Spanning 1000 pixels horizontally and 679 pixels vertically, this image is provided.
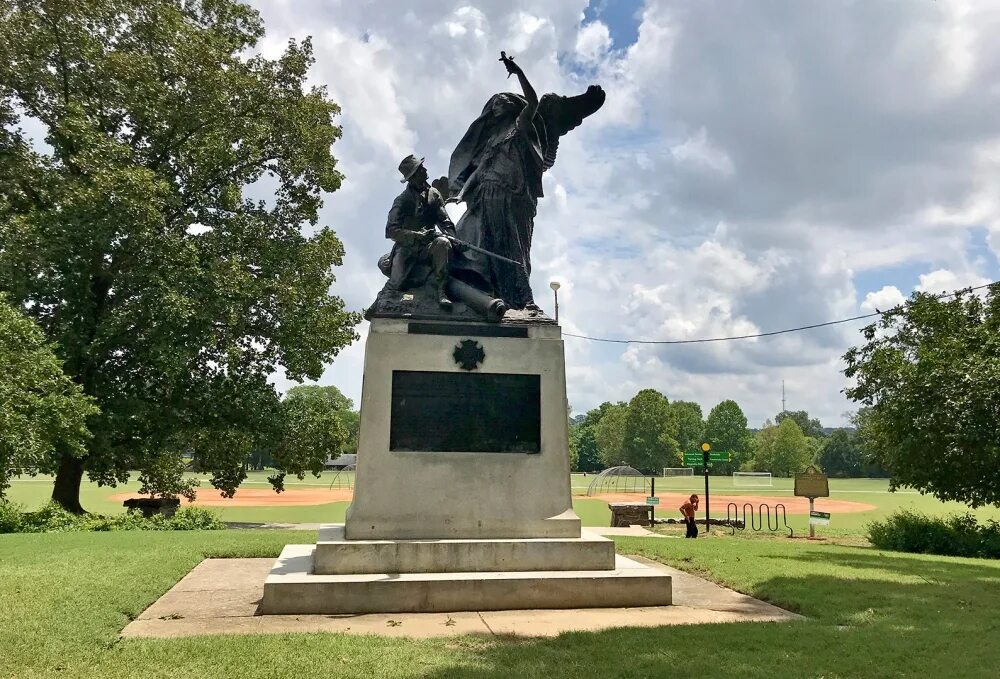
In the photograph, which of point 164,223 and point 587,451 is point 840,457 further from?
point 164,223

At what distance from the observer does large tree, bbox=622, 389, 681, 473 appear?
260 feet

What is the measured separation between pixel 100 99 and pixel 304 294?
666cm

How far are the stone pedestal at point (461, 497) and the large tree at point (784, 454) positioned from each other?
87.3m

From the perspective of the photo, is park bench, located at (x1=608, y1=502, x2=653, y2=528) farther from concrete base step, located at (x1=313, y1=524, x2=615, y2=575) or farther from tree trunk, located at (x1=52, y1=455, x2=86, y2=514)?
tree trunk, located at (x1=52, y1=455, x2=86, y2=514)

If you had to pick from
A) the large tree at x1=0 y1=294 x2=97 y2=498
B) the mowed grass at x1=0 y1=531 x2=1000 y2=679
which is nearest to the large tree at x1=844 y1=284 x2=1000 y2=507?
the mowed grass at x1=0 y1=531 x2=1000 y2=679

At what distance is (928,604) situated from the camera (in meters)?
7.39

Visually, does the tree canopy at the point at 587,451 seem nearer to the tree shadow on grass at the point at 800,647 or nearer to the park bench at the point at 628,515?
the park bench at the point at 628,515

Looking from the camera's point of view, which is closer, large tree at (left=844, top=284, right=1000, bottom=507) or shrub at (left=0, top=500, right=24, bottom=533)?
large tree at (left=844, top=284, right=1000, bottom=507)

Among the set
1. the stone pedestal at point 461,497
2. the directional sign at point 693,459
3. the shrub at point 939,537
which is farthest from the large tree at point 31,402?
the directional sign at point 693,459

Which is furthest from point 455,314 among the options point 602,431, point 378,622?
point 602,431

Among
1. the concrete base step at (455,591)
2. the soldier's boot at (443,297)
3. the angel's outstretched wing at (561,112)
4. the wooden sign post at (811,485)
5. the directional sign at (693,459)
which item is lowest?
the concrete base step at (455,591)

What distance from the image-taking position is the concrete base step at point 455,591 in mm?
6656

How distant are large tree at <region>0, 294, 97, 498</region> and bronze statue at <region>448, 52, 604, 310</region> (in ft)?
26.0

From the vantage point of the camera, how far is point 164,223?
57.4ft
